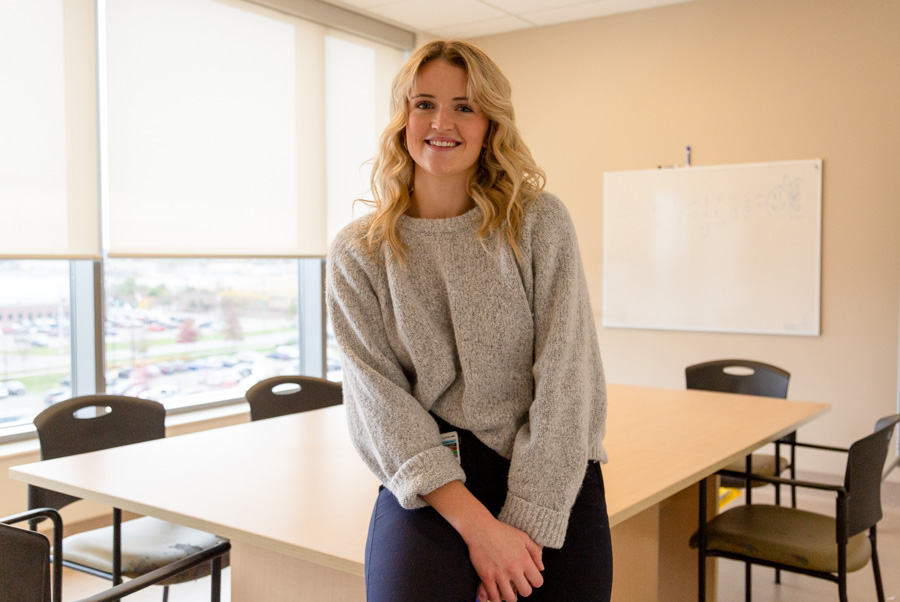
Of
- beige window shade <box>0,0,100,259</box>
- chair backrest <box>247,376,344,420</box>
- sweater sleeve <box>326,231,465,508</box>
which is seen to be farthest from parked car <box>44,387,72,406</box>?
sweater sleeve <box>326,231,465,508</box>

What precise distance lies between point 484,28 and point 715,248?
2.16m

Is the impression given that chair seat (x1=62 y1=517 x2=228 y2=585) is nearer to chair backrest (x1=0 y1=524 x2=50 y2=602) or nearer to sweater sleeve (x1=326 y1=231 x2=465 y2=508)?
chair backrest (x1=0 y1=524 x2=50 y2=602)

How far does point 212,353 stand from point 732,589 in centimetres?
295

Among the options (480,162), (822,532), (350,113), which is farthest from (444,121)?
(350,113)

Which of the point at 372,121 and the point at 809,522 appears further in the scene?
the point at 372,121

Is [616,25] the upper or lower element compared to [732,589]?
upper

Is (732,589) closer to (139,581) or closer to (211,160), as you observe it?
(139,581)

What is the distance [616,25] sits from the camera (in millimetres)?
5164

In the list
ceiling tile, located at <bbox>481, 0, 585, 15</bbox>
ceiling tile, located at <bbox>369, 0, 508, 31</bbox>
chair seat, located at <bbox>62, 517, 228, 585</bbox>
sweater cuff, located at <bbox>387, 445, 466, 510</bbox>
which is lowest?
chair seat, located at <bbox>62, 517, 228, 585</bbox>

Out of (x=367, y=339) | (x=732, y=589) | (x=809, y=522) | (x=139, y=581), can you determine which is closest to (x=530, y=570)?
(x=367, y=339)

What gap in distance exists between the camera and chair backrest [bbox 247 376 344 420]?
10.2 feet

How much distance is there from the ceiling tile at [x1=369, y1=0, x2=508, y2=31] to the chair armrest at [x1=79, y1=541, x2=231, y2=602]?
3.91 meters

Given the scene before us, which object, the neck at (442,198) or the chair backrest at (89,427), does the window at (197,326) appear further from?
the neck at (442,198)

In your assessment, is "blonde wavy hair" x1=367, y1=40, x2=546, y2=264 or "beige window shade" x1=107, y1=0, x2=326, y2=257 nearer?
"blonde wavy hair" x1=367, y1=40, x2=546, y2=264
